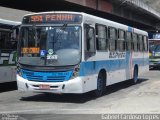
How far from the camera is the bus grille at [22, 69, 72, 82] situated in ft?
43.9

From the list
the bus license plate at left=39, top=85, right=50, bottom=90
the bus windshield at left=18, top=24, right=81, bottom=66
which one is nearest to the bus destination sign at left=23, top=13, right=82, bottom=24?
the bus windshield at left=18, top=24, right=81, bottom=66

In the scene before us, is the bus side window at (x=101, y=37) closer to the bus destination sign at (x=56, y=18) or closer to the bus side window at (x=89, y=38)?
the bus side window at (x=89, y=38)

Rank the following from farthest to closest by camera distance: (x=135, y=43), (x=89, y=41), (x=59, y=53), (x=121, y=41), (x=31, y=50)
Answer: (x=135, y=43) < (x=121, y=41) < (x=89, y=41) < (x=31, y=50) < (x=59, y=53)

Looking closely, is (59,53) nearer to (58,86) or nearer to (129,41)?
(58,86)

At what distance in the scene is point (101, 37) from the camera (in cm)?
1544

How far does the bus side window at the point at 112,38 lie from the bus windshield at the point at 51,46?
3.08 m

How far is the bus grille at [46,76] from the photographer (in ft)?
43.9

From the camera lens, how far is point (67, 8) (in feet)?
107

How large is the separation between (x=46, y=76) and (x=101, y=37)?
9.56ft

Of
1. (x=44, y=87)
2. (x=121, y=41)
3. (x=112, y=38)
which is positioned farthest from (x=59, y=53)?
(x=121, y=41)

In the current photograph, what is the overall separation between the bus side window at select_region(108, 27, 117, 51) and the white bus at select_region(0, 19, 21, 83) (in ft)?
11.6

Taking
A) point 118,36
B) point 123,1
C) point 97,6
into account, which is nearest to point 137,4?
point 123,1

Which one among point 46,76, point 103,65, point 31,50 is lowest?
point 46,76

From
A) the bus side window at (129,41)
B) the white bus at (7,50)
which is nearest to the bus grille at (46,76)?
the white bus at (7,50)
